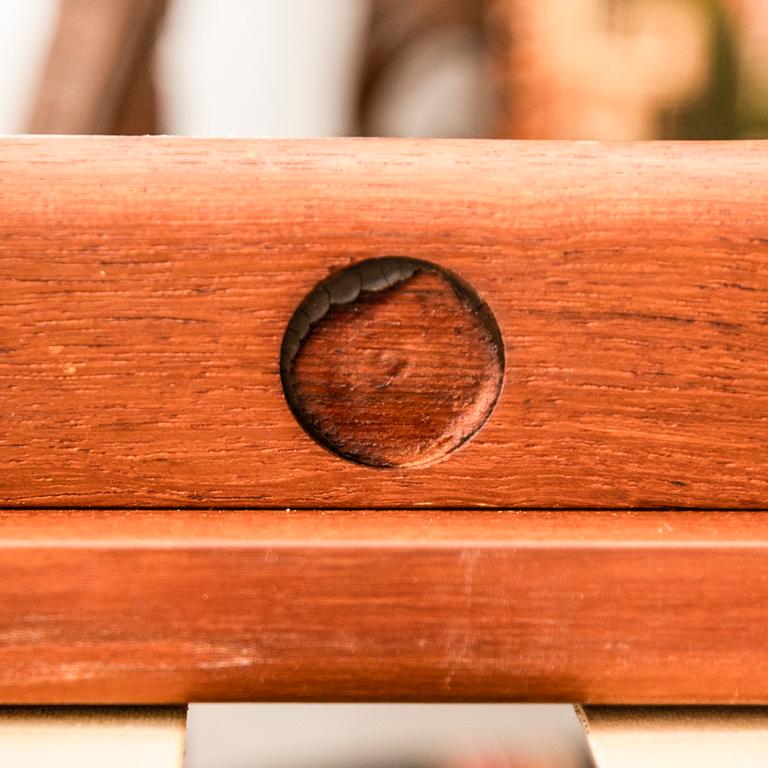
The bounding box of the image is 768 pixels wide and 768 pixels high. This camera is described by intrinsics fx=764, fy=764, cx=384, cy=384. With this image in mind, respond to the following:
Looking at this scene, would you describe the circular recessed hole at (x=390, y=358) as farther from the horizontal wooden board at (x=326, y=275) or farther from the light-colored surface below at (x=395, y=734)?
the light-colored surface below at (x=395, y=734)

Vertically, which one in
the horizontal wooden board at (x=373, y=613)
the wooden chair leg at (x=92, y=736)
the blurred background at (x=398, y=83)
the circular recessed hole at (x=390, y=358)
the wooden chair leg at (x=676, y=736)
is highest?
the blurred background at (x=398, y=83)

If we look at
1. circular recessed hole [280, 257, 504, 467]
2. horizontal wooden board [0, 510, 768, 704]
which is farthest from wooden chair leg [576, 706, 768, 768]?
circular recessed hole [280, 257, 504, 467]

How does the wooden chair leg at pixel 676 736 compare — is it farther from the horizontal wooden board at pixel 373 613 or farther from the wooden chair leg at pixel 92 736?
the wooden chair leg at pixel 92 736

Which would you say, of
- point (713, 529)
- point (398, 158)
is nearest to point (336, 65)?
point (398, 158)

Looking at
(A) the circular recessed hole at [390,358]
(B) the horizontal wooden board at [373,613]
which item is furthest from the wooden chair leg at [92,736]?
(A) the circular recessed hole at [390,358]

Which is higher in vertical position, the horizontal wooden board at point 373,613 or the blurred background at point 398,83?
the blurred background at point 398,83

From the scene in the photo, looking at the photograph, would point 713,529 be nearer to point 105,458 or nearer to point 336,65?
point 105,458
